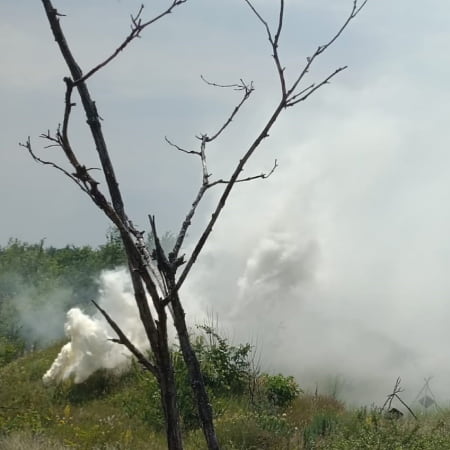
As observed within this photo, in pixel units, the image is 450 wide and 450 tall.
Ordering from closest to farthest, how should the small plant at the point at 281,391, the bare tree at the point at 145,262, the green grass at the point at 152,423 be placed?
the bare tree at the point at 145,262, the green grass at the point at 152,423, the small plant at the point at 281,391

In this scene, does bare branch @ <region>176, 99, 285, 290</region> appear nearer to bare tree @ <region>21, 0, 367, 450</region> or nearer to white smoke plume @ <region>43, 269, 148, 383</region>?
bare tree @ <region>21, 0, 367, 450</region>

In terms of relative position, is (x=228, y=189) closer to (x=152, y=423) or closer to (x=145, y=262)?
(x=145, y=262)

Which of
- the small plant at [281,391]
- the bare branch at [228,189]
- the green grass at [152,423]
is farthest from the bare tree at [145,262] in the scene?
the small plant at [281,391]

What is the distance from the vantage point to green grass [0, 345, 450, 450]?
9.14 m

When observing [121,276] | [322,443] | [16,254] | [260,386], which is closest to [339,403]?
[260,386]

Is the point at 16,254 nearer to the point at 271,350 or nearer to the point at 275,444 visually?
the point at 271,350

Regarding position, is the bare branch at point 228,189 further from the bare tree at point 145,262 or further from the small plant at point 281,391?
the small plant at point 281,391

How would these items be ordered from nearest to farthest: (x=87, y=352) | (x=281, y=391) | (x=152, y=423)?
(x=152, y=423), (x=281, y=391), (x=87, y=352)

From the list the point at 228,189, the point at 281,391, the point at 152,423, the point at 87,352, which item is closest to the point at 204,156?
the point at 228,189

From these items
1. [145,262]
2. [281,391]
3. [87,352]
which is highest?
[87,352]

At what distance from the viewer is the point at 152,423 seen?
11.3 metres

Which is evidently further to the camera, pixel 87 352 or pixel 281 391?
pixel 87 352

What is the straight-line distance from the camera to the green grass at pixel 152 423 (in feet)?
30.0

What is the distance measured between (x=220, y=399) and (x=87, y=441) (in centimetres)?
328
